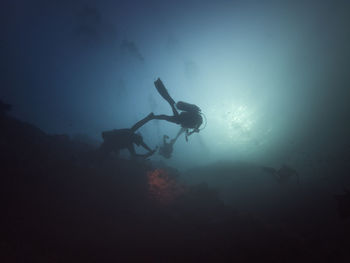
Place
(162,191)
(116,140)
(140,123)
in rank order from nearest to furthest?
(162,191)
(116,140)
(140,123)

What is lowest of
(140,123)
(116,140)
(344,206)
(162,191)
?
(344,206)

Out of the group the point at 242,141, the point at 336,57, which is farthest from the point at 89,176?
the point at 242,141

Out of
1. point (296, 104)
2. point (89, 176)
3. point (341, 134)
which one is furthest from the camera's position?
point (296, 104)

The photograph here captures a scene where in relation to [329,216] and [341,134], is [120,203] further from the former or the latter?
[341,134]

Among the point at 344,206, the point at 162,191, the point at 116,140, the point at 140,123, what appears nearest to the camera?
the point at 344,206

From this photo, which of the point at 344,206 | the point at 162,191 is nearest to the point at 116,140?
the point at 162,191

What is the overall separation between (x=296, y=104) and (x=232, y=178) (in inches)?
2277

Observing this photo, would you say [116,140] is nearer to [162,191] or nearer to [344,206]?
[162,191]

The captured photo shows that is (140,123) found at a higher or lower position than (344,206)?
higher

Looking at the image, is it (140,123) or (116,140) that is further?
(140,123)

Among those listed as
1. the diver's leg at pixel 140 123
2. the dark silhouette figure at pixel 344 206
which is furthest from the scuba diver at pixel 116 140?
the dark silhouette figure at pixel 344 206

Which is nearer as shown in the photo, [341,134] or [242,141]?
[341,134]

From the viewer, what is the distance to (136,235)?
15.7 ft

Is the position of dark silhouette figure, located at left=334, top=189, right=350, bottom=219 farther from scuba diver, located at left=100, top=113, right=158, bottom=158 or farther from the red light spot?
scuba diver, located at left=100, top=113, right=158, bottom=158
